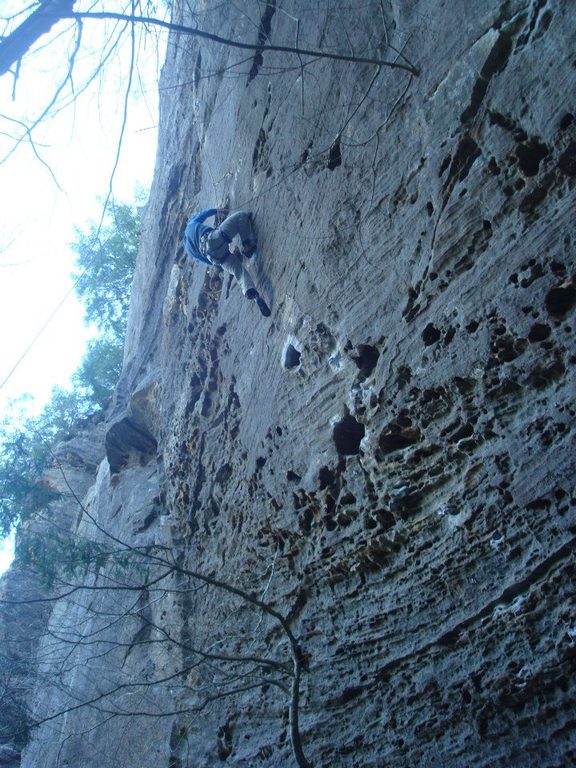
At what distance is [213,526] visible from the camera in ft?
16.8

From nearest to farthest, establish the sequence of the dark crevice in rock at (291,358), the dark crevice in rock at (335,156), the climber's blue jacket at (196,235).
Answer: the dark crevice in rock at (335,156) < the dark crevice in rock at (291,358) < the climber's blue jacket at (196,235)

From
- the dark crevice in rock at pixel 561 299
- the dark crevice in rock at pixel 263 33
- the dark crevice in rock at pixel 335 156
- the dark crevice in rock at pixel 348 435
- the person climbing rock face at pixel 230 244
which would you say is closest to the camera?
the dark crevice in rock at pixel 561 299

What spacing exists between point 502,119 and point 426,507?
5.53ft

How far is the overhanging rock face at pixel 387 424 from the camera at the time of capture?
2627 mm

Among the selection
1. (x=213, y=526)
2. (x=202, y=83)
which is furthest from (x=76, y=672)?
(x=202, y=83)

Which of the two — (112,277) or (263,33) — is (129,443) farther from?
(112,277)

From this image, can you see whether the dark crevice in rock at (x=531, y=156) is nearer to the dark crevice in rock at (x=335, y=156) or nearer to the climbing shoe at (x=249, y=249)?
the dark crevice in rock at (x=335, y=156)

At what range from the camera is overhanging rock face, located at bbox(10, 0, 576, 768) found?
103 inches

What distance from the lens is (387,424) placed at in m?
3.31

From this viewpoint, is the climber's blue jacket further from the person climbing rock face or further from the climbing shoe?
the climbing shoe

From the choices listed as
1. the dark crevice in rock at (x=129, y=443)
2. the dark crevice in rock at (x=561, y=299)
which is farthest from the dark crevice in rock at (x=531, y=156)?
the dark crevice in rock at (x=129, y=443)

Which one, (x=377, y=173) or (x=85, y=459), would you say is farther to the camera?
(x=85, y=459)

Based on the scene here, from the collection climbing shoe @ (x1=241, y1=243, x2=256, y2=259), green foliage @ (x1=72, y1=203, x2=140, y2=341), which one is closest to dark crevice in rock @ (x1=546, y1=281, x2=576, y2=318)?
climbing shoe @ (x1=241, y1=243, x2=256, y2=259)

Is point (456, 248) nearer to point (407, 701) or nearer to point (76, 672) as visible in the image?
point (407, 701)
